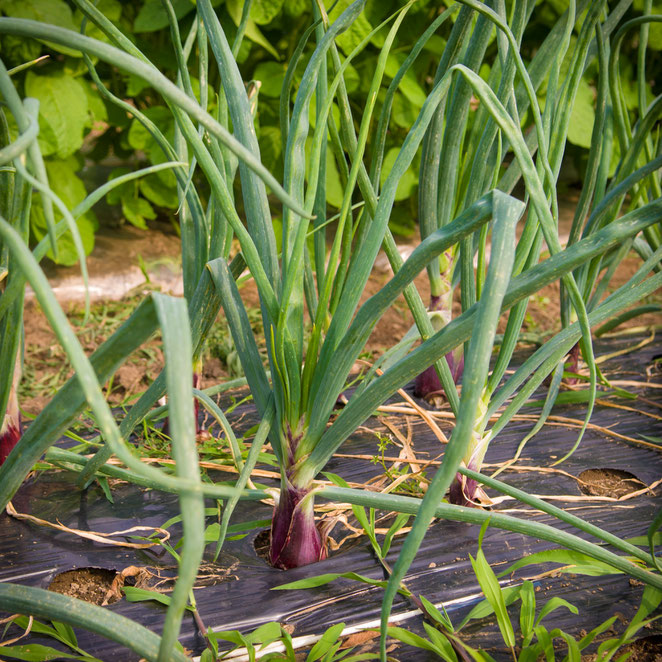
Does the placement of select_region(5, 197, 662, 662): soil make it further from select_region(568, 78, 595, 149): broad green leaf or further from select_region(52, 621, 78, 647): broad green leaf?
select_region(568, 78, 595, 149): broad green leaf

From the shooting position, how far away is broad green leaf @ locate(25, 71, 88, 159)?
1.61 m

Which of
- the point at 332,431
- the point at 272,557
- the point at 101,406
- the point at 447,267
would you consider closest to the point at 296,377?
the point at 332,431

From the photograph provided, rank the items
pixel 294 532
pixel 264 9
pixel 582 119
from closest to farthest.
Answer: pixel 294 532
pixel 264 9
pixel 582 119

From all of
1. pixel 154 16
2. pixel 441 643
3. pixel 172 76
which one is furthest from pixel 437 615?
pixel 172 76

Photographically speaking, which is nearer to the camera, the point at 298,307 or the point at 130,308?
the point at 298,307

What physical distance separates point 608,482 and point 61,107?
4.89 ft

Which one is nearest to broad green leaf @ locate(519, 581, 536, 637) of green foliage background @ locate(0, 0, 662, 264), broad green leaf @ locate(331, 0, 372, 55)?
green foliage background @ locate(0, 0, 662, 264)

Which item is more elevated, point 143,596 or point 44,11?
point 44,11

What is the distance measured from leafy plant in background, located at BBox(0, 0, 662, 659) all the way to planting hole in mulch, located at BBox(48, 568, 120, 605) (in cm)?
11

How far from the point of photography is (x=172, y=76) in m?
2.10

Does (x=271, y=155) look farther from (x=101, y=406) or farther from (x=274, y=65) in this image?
(x=101, y=406)

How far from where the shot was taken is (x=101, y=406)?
1.05 ft

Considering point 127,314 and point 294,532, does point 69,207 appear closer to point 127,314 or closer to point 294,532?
point 127,314

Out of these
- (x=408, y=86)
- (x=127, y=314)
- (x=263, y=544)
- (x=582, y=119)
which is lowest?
(x=127, y=314)
